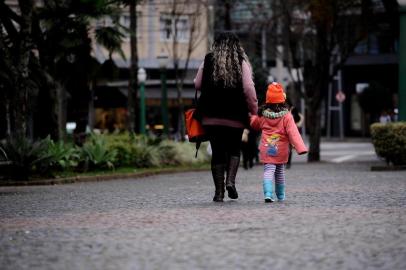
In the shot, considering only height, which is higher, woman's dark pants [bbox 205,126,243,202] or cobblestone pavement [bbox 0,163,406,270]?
woman's dark pants [bbox 205,126,243,202]

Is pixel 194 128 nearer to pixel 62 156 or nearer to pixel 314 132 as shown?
pixel 62 156

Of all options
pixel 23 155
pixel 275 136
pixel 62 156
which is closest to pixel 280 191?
pixel 275 136

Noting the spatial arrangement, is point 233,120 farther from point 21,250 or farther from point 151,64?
point 151,64

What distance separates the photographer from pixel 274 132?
11195mm

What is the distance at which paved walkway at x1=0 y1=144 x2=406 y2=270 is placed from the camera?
6586mm

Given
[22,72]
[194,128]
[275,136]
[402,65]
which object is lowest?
[275,136]

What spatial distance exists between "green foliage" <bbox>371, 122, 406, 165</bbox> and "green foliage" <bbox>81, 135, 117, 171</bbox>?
20.7ft

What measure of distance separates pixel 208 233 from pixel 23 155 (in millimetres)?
11393

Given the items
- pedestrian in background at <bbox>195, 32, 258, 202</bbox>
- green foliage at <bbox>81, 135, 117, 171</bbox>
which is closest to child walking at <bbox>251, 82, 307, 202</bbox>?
pedestrian in background at <bbox>195, 32, 258, 202</bbox>

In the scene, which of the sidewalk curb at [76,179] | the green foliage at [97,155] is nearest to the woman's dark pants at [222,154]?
the sidewalk curb at [76,179]

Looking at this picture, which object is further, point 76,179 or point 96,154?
point 96,154

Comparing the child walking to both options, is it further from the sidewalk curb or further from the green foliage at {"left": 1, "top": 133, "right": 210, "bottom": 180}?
the green foliage at {"left": 1, "top": 133, "right": 210, "bottom": 180}

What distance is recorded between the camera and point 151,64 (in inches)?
2109

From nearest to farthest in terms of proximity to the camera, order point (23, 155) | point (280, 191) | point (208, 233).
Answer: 1. point (208, 233)
2. point (280, 191)
3. point (23, 155)
